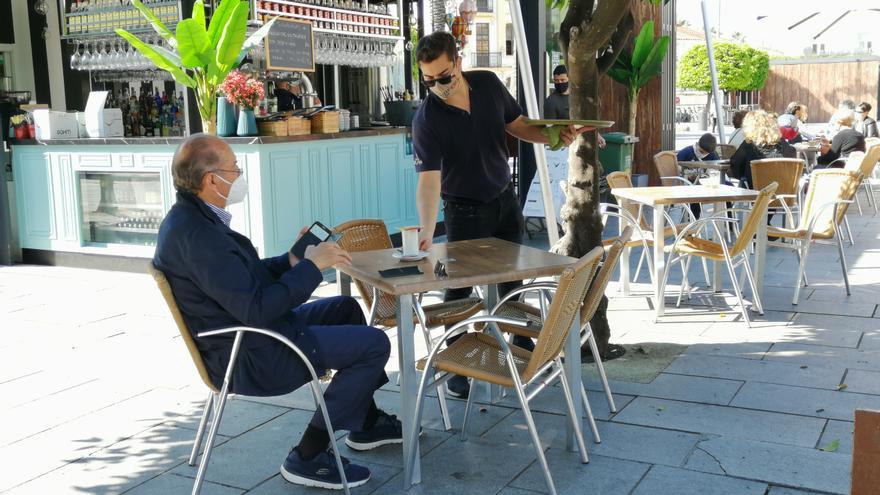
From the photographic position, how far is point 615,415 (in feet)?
13.0

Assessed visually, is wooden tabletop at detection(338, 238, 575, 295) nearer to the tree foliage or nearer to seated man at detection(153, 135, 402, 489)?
seated man at detection(153, 135, 402, 489)

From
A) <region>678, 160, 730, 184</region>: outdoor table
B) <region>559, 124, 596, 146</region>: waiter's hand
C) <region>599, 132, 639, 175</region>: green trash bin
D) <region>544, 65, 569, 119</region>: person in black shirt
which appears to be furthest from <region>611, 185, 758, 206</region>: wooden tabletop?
<region>599, 132, 639, 175</region>: green trash bin

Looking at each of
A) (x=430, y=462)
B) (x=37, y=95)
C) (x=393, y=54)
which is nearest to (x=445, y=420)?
(x=430, y=462)

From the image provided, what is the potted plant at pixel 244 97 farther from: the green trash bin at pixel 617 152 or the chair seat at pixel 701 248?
the green trash bin at pixel 617 152

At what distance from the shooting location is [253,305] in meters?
2.88

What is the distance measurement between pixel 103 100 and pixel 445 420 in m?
5.43

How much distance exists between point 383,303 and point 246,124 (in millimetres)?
3206

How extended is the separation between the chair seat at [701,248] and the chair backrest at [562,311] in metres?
2.57

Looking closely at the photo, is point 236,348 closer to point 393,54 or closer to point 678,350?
point 678,350

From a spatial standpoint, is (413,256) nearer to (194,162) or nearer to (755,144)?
(194,162)

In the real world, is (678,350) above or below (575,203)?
below

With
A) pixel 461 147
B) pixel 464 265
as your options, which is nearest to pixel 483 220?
pixel 461 147

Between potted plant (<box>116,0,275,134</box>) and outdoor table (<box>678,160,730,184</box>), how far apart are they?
13.9 ft

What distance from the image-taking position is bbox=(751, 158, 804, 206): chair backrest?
714 centimetres
